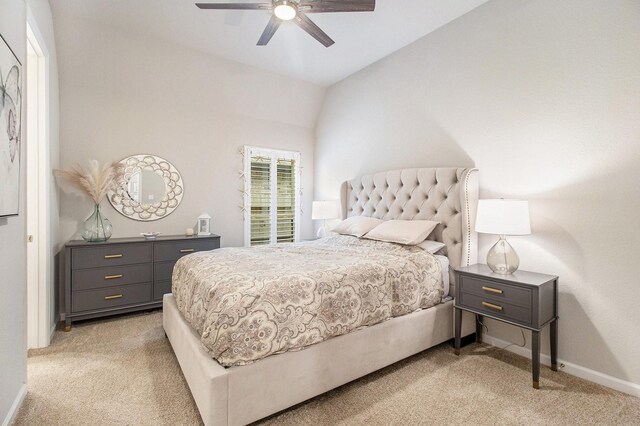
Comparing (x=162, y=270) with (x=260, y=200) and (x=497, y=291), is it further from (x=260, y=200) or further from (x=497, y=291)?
(x=497, y=291)

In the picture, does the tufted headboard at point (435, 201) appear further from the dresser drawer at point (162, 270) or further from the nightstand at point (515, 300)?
the dresser drawer at point (162, 270)

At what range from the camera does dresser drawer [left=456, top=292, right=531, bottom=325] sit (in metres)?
2.07

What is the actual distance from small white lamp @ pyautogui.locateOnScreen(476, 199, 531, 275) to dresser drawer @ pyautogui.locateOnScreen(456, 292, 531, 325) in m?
0.25

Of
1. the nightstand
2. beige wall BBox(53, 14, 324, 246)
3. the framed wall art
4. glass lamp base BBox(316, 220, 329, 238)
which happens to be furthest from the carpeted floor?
glass lamp base BBox(316, 220, 329, 238)

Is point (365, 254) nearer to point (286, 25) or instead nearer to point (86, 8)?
point (286, 25)

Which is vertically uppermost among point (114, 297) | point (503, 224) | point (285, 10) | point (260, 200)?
point (285, 10)

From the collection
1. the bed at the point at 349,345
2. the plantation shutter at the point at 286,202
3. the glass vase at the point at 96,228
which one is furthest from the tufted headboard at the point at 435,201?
the glass vase at the point at 96,228

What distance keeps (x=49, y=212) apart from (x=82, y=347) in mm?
1212

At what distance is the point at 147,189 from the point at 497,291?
3.82m

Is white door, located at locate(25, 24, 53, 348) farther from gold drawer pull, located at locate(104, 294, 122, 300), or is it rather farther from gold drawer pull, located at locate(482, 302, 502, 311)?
gold drawer pull, located at locate(482, 302, 502, 311)

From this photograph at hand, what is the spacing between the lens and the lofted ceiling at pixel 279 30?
2.78m

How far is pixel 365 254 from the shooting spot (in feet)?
8.54

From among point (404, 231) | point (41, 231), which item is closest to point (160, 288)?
point (41, 231)

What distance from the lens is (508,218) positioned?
2.20 meters
